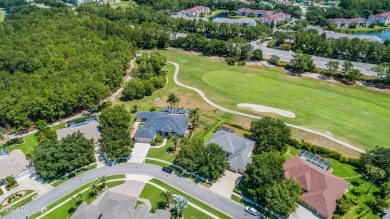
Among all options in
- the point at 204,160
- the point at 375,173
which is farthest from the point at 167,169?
the point at 375,173

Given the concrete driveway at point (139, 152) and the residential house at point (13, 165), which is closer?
the residential house at point (13, 165)

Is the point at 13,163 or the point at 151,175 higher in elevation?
the point at 13,163

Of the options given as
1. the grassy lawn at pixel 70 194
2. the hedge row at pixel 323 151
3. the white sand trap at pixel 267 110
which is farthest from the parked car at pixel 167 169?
the white sand trap at pixel 267 110

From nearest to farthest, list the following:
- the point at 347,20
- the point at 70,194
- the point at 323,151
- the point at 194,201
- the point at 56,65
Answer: the point at 194,201 → the point at 70,194 → the point at 323,151 → the point at 56,65 → the point at 347,20

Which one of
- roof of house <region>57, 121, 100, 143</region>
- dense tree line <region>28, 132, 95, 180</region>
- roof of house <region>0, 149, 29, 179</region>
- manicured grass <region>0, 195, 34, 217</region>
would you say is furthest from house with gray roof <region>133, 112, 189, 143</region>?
manicured grass <region>0, 195, 34, 217</region>

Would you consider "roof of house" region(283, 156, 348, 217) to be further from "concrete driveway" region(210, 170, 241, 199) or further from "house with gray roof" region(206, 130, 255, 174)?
"concrete driveway" region(210, 170, 241, 199)

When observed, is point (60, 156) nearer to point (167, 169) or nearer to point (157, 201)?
point (167, 169)

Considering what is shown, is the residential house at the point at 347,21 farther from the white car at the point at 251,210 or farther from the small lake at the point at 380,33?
the white car at the point at 251,210
